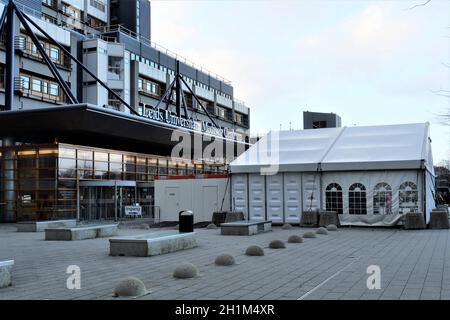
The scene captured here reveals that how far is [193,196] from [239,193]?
2.71 metres

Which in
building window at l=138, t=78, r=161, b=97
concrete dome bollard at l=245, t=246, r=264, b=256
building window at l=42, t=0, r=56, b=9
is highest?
building window at l=42, t=0, r=56, b=9

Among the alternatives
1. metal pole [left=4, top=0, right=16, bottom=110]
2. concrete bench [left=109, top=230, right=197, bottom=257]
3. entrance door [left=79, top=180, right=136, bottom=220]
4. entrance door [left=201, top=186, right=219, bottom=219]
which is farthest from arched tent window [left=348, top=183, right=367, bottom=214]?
metal pole [left=4, top=0, right=16, bottom=110]

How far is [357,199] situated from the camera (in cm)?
2372

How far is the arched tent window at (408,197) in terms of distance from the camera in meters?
22.7

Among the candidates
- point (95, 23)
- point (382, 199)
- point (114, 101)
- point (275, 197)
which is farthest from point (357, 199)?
point (95, 23)

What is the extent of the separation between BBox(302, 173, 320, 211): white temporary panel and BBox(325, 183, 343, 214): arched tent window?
0.46 metres

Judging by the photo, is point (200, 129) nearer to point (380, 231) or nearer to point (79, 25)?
point (380, 231)

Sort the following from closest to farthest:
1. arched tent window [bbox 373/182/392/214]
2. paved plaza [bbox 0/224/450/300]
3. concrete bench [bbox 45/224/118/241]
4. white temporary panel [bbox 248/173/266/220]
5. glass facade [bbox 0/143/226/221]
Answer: paved plaza [bbox 0/224/450/300], concrete bench [bbox 45/224/118/241], arched tent window [bbox 373/182/392/214], white temporary panel [bbox 248/173/266/220], glass facade [bbox 0/143/226/221]

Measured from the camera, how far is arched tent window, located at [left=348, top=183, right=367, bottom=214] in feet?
77.5

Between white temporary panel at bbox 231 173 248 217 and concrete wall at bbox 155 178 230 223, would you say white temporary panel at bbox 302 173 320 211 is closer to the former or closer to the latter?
white temporary panel at bbox 231 173 248 217

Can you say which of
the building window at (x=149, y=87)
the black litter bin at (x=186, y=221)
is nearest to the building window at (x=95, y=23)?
the building window at (x=149, y=87)

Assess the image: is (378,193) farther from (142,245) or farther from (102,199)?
(102,199)

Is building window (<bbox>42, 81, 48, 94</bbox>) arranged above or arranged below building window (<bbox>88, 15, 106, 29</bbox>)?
below
